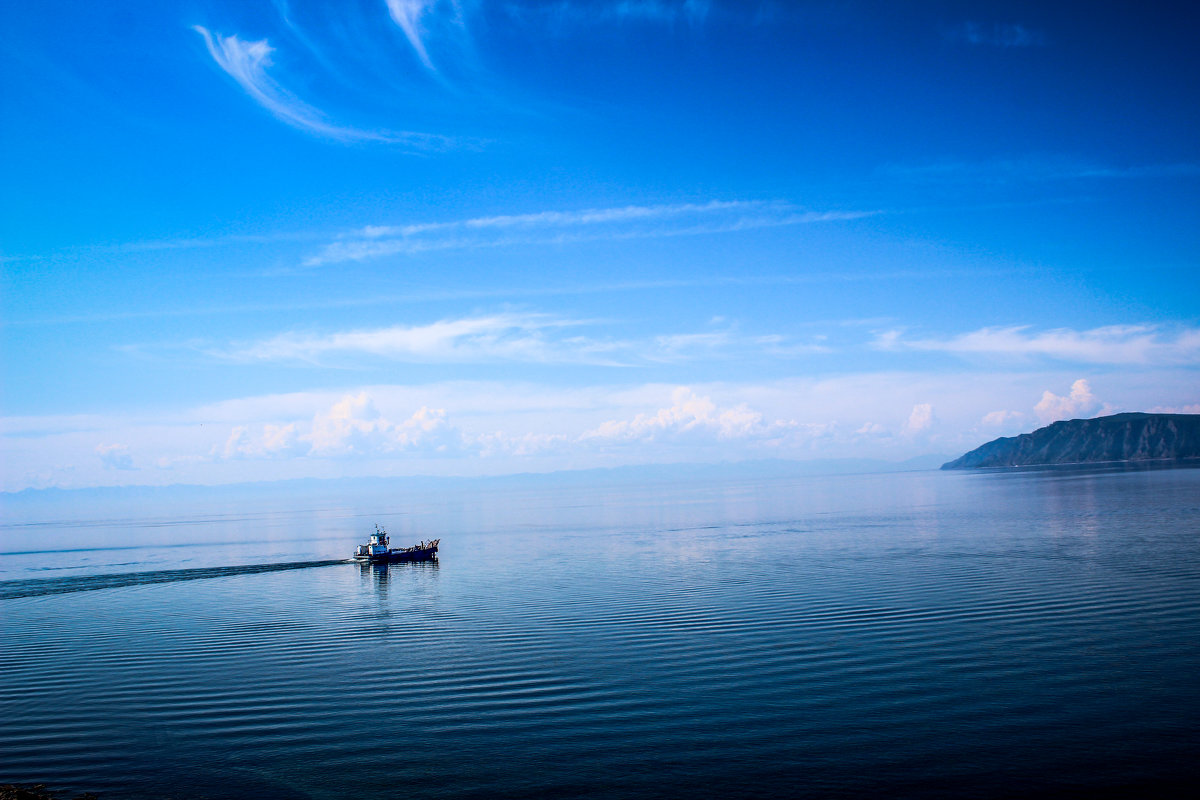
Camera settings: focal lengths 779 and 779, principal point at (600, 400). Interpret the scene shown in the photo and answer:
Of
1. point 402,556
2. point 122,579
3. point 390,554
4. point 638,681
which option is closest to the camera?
point 638,681

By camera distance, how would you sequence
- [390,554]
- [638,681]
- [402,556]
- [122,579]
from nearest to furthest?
[638,681] < [122,579] < [390,554] < [402,556]

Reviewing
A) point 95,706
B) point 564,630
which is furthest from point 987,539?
point 95,706

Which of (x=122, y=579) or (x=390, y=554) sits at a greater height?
(x=390, y=554)

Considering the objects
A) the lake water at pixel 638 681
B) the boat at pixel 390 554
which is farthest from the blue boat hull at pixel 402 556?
the lake water at pixel 638 681

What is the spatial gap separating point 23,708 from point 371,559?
46.1 m

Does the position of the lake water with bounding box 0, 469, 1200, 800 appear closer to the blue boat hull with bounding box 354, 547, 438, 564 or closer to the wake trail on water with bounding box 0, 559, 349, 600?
the wake trail on water with bounding box 0, 559, 349, 600

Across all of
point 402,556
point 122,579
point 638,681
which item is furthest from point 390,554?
point 638,681

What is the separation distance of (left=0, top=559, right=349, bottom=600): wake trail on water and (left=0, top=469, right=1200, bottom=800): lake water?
2.79 m

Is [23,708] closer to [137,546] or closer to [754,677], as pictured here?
[754,677]

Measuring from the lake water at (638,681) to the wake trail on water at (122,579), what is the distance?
110 inches

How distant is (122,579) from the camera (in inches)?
2457

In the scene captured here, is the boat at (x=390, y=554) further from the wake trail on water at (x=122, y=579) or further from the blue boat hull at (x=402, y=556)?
the wake trail on water at (x=122, y=579)

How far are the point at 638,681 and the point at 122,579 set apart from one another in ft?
180

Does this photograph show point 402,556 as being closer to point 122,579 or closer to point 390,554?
point 390,554
